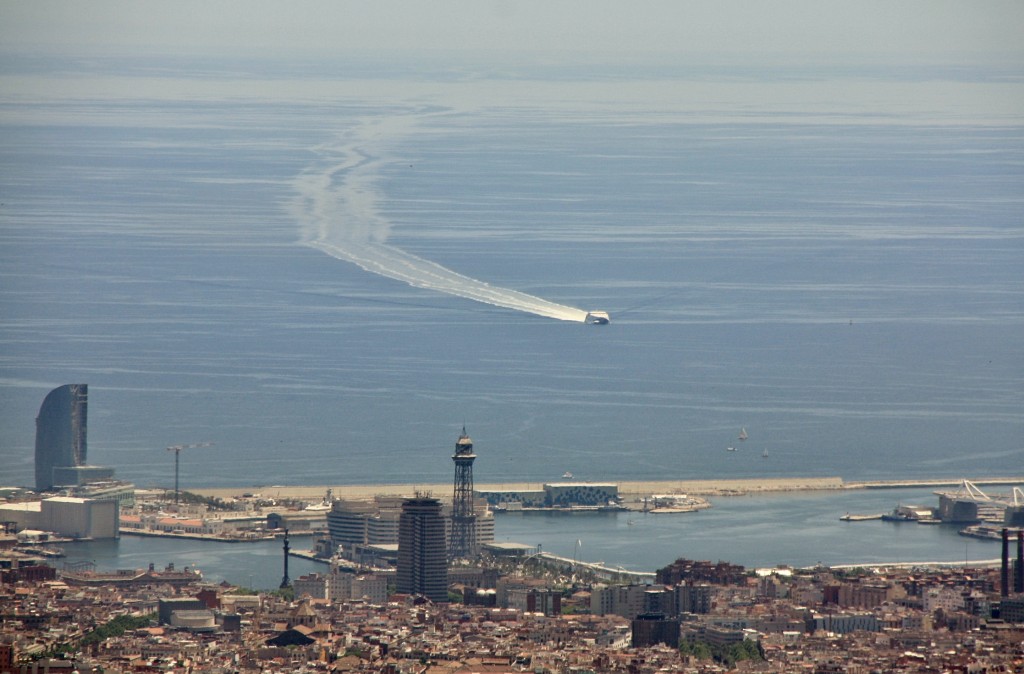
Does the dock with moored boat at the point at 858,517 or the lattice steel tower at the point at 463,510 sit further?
the dock with moored boat at the point at 858,517

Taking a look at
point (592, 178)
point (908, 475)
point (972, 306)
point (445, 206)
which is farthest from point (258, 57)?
point (908, 475)

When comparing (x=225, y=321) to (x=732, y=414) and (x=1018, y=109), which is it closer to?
(x=732, y=414)

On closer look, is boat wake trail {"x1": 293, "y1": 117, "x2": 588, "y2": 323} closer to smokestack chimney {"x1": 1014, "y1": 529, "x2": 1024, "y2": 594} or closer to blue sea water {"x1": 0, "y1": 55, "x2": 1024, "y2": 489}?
blue sea water {"x1": 0, "y1": 55, "x2": 1024, "y2": 489}

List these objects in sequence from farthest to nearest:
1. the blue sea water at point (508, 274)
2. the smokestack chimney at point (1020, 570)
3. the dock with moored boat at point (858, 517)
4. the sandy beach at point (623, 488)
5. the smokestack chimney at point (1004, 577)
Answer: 1. the blue sea water at point (508, 274)
2. the sandy beach at point (623, 488)
3. the dock with moored boat at point (858, 517)
4. the smokestack chimney at point (1020, 570)
5. the smokestack chimney at point (1004, 577)

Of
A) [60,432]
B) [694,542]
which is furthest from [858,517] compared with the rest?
[60,432]

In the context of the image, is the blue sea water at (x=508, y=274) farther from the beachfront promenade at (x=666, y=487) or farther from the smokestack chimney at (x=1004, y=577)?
the smokestack chimney at (x=1004, y=577)

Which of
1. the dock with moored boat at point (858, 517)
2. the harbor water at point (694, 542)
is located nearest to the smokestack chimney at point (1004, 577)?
the harbor water at point (694, 542)
